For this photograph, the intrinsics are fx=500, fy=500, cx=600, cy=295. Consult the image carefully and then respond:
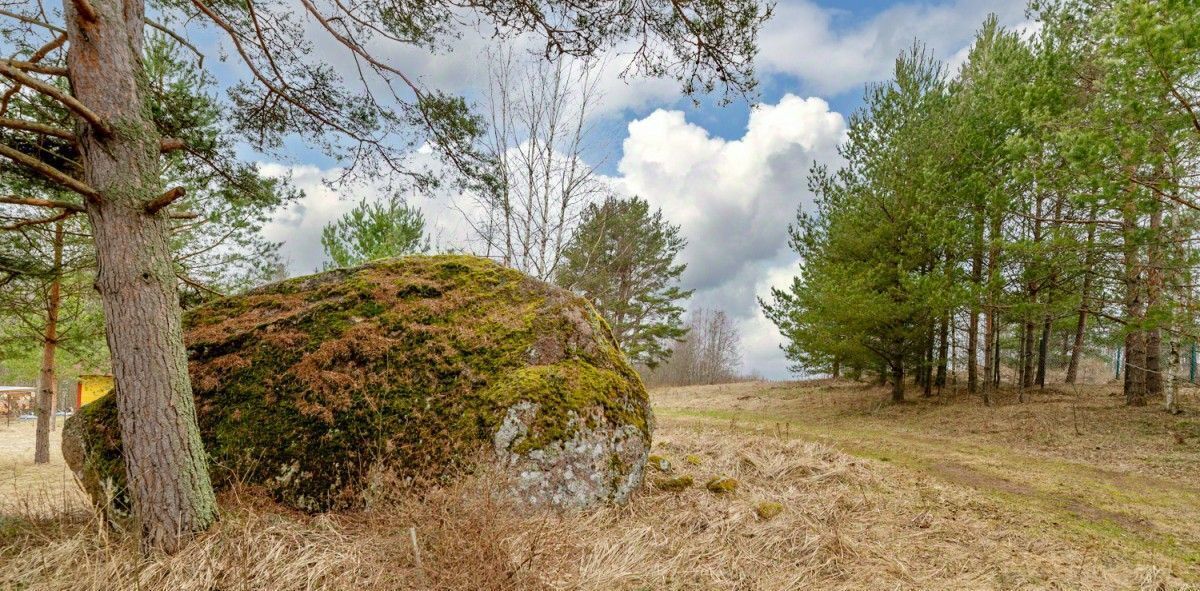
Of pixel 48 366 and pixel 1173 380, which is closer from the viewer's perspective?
pixel 1173 380

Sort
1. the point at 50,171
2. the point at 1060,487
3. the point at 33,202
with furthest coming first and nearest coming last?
the point at 1060,487, the point at 33,202, the point at 50,171

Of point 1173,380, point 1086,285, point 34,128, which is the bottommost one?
point 1173,380

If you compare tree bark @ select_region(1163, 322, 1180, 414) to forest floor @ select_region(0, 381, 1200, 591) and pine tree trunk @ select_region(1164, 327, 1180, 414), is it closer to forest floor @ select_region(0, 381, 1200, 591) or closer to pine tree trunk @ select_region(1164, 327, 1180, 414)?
pine tree trunk @ select_region(1164, 327, 1180, 414)

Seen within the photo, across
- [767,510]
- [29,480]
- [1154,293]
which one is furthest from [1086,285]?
[29,480]

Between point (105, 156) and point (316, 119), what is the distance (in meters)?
2.60

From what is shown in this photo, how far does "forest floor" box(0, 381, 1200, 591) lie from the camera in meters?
2.35

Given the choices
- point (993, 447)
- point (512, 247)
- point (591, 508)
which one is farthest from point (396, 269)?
point (993, 447)

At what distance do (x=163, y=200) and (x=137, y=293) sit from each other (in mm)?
525

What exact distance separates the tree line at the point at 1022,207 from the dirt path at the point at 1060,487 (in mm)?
2639

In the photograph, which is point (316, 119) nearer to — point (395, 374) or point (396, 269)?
point (396, 269)

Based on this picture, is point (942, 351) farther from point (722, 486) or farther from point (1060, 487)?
point (722, 486)

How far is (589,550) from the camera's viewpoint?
2.83 meters

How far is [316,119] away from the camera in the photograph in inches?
203

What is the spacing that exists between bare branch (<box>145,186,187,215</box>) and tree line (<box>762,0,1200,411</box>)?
892 cm
